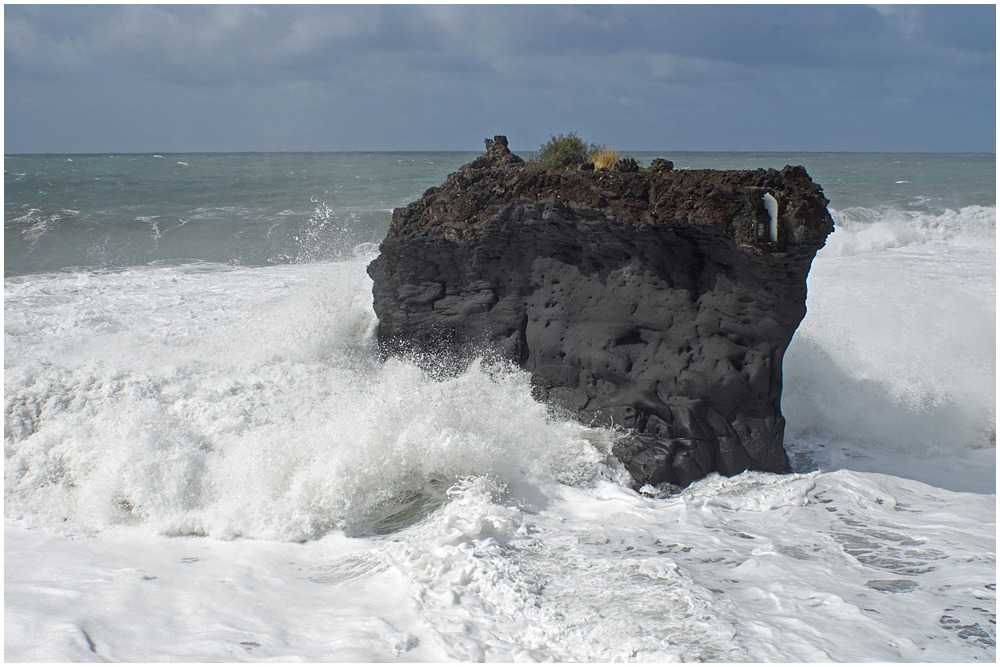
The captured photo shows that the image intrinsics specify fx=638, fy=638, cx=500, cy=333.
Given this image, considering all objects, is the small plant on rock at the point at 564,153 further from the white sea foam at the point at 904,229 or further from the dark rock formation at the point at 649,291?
the white sea foam at the point at 904,229

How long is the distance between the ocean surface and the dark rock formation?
33 centimetres

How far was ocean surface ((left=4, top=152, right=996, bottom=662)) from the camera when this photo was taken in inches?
121

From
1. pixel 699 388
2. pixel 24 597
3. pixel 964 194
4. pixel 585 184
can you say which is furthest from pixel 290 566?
pixel 964 194

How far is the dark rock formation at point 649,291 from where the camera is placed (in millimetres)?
4586

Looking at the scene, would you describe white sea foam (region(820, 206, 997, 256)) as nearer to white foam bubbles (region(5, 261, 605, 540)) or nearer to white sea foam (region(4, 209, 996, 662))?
white sea foam (region(4, 209, 996, 662))

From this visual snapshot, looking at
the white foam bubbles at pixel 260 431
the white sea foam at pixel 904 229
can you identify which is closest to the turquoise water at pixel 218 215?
the white sea foam at pixel 904 229

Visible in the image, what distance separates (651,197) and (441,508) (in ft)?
9.17

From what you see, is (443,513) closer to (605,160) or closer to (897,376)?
(605,160)

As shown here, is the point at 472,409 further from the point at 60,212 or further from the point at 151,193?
the point at 151,193

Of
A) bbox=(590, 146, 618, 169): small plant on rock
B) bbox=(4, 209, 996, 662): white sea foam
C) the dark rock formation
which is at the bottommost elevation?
bbox=(4, 209, 996, 662): white sea foam

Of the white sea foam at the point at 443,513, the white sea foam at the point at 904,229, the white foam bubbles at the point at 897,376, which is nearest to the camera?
the white sea foam at the point at 443,513

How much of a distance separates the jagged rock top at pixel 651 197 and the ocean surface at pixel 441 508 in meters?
1.66

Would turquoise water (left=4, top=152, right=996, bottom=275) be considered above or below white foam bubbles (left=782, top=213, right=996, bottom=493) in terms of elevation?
above

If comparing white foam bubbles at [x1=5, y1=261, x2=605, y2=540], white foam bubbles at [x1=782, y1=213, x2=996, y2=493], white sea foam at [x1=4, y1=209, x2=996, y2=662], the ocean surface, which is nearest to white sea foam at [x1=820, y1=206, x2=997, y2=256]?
white foam bubbles at [x1=782, y1=213, x2=996, y2=493]
